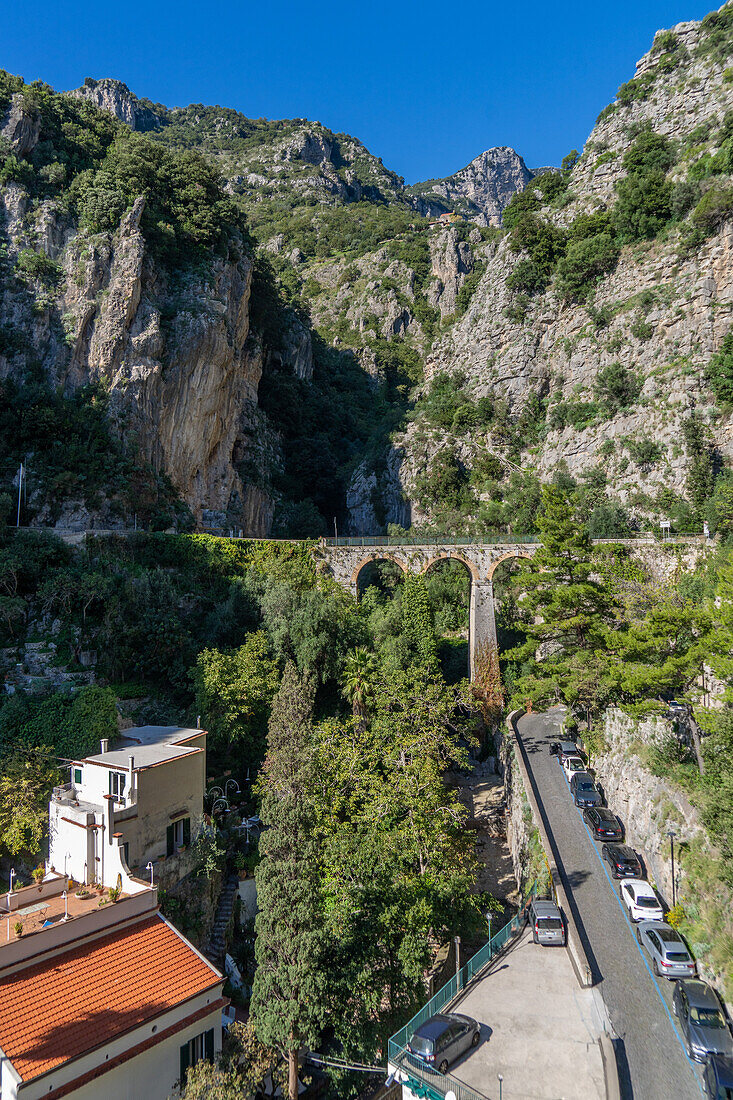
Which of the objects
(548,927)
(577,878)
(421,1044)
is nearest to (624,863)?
(577,878)

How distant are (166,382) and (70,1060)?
34240 millimetres

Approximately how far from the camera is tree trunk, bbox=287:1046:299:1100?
15.3m

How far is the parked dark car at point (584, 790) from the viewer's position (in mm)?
21672

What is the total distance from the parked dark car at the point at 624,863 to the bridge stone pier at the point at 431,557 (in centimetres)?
1891

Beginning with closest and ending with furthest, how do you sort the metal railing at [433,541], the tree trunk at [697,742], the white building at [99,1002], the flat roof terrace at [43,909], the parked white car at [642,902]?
the white building at [99,1002], the flat roof terrace at [43,909], the parked white car at [642,902], the tree trunk at [697,742], the metal railing at [433,541]

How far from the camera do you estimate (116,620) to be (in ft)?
90.1

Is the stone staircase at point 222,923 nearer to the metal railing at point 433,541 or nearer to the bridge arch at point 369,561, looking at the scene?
the bridge arch at point 369,561

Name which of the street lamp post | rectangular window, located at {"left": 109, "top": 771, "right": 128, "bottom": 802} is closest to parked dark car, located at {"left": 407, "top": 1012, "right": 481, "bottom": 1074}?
the street lamp post

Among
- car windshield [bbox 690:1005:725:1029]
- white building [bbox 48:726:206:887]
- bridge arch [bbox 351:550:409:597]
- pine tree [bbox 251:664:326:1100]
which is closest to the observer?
car windshield [bbox 690:1005:725:1029]

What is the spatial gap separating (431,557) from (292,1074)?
27.4 metres

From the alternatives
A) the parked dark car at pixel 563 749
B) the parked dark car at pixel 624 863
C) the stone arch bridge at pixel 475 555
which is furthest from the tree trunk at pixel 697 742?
the stone arch bridge at pixel 475 555

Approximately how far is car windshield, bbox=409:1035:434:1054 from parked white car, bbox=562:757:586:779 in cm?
1431

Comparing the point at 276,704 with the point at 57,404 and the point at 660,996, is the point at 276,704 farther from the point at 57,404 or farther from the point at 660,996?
the point at 57,404

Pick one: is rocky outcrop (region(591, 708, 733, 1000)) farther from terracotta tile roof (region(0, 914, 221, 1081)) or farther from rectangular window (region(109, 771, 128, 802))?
rectangular window (region(109, 771, 128, 802))
